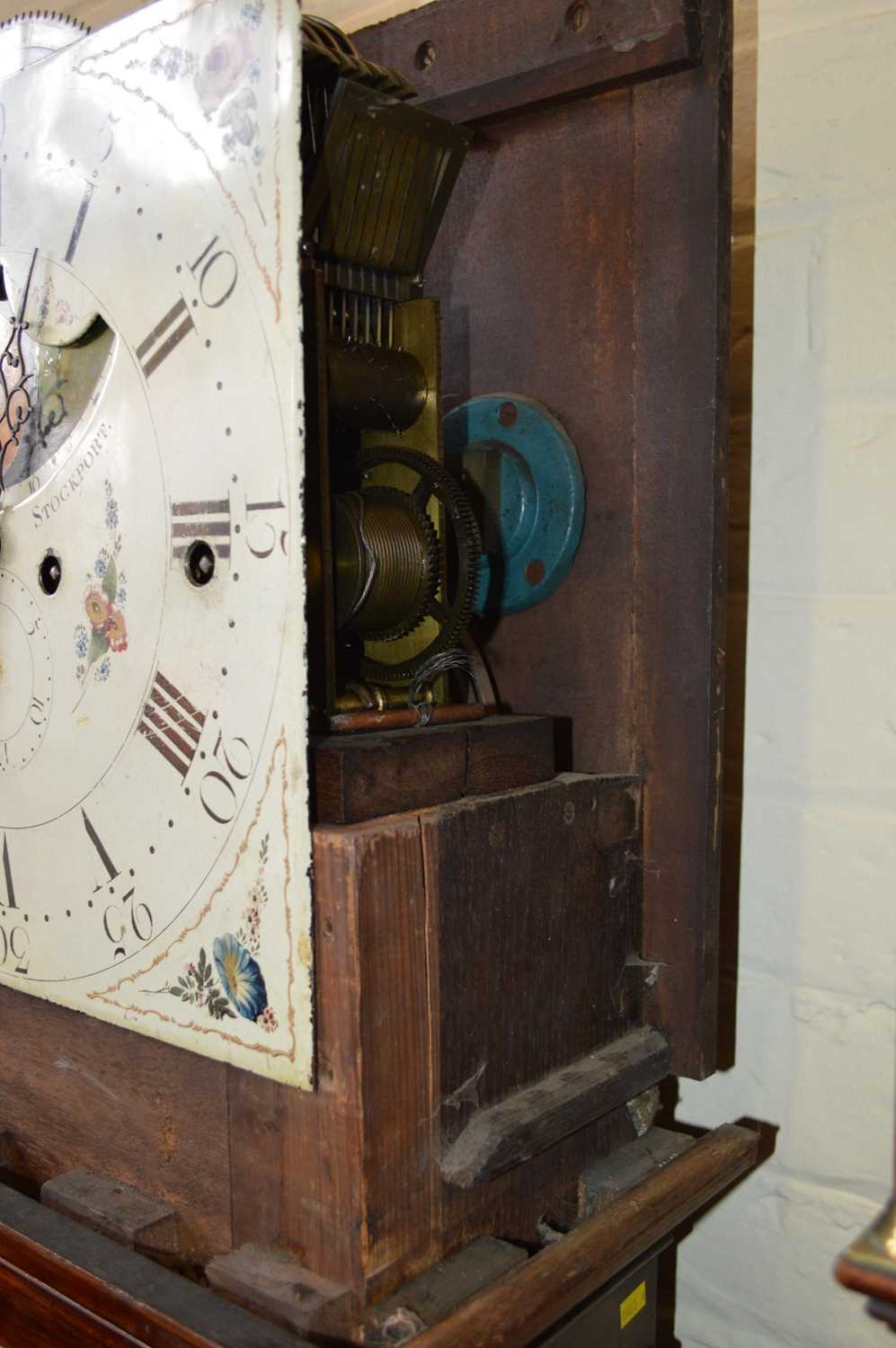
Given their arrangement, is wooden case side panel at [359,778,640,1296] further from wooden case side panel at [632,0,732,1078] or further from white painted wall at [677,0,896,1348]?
white painted wall at [677,0,896,1348]

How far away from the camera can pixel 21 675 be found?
39.2 inches

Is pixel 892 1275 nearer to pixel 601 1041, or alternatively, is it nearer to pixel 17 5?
pixel 601 1041

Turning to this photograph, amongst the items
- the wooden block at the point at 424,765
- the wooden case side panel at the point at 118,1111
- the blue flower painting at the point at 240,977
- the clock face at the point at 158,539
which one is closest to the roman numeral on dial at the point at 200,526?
the clock face at the point at 158,539

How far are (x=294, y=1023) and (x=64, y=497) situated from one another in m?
0.43

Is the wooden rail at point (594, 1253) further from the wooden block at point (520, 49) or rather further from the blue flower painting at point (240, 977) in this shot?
the wooden block at point (520, 49)

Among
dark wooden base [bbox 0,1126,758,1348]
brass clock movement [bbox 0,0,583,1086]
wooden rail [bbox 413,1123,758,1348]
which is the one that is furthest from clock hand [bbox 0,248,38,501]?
wooden rail [bbox 413,1123,758,1348]

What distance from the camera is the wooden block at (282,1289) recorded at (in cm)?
77

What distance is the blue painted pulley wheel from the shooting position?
1.06 m

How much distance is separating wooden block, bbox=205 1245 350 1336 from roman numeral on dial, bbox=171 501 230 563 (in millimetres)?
470

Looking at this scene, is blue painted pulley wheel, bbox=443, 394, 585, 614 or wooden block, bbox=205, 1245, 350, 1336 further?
blue painted pulley wheel, bbox=443, 394, 585, 614

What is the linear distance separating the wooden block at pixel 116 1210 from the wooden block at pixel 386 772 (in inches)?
13.2

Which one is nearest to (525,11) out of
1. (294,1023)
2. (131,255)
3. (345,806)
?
(131,255)

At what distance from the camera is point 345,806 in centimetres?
82

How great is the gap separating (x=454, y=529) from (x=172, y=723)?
27cm
